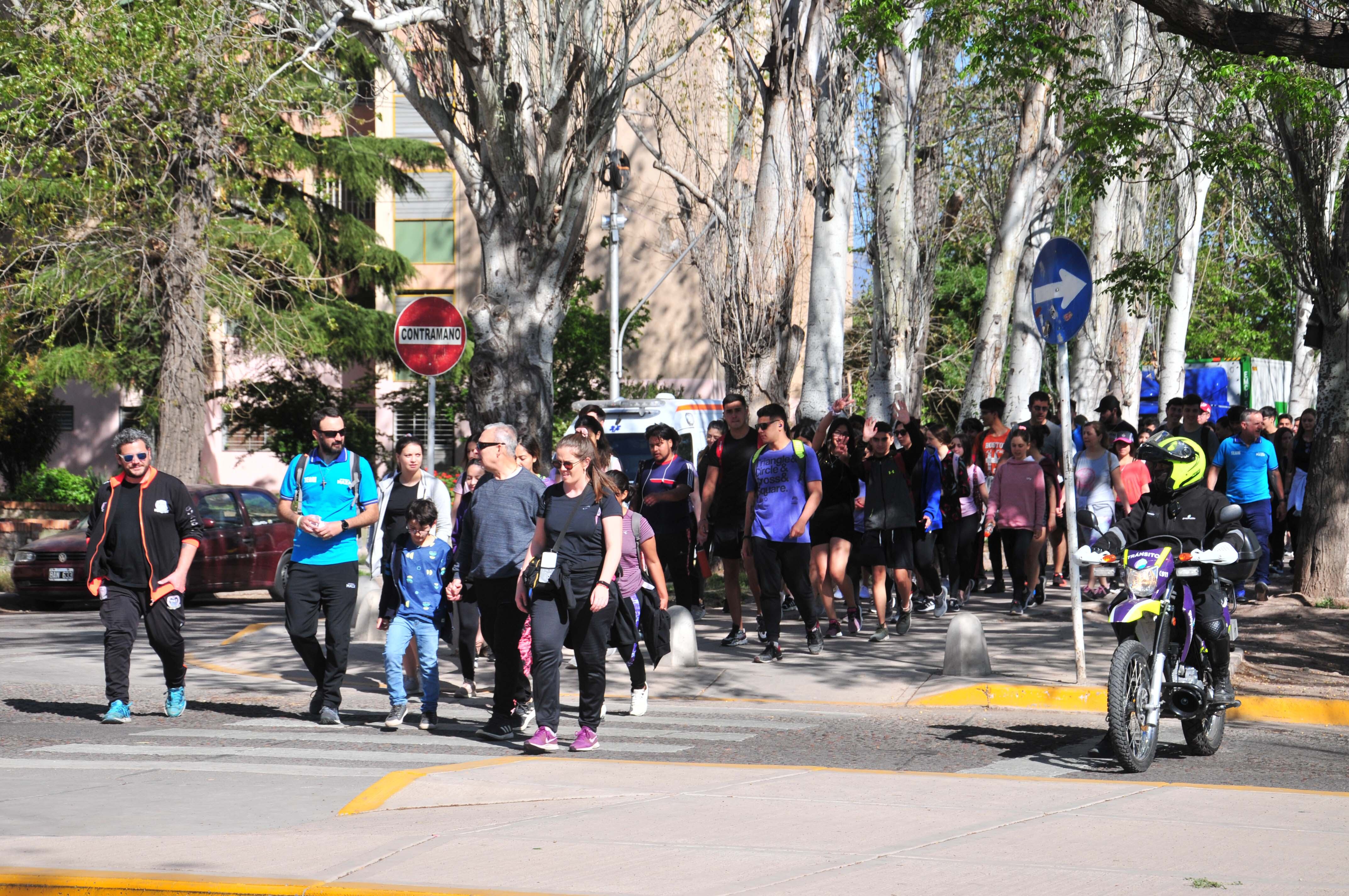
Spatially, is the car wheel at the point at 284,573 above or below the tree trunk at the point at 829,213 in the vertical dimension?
below

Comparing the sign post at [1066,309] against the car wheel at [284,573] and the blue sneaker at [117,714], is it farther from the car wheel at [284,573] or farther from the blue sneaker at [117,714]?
the blue sneaker at [117,714]

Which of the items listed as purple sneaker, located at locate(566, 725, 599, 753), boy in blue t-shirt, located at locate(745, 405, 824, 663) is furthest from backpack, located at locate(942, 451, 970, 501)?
purple sneaker, located at locate(566, 725, 599, 753)

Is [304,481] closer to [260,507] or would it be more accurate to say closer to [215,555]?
[215,555]

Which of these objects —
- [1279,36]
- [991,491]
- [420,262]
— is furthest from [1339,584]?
[420,262]

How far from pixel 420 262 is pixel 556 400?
39.7 feet

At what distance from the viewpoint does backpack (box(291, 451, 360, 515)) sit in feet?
30.5

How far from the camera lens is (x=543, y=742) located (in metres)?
8.21

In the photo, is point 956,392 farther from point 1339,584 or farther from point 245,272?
point 1339,584

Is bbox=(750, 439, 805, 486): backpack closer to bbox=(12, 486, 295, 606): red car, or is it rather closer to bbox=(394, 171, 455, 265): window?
bbox=(12, 486, 295, 606): red car

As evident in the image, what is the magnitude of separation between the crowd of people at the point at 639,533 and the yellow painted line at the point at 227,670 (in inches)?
48.4

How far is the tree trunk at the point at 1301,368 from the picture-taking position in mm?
32094

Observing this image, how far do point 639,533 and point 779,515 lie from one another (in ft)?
7.17

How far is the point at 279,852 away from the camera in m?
5.65

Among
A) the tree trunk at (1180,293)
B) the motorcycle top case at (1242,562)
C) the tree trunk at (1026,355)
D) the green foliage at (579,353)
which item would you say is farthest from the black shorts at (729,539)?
the green foliage at (579,353)
